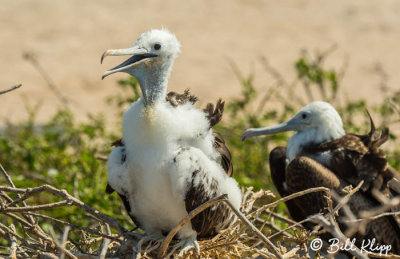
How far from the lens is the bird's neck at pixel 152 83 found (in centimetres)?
398

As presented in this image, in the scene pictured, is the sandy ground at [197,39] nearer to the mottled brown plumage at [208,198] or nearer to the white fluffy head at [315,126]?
the white fluffy head at [315,126]

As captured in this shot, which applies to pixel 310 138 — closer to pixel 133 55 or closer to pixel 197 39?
pixel 133 55

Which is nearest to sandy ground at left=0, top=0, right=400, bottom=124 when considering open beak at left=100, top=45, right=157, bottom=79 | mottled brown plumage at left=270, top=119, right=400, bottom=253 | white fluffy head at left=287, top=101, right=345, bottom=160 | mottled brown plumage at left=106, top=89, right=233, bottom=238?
white fluffy head at left=287, top=101, right=345, bottom=160

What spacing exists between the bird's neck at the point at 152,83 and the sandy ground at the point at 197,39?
827 cm

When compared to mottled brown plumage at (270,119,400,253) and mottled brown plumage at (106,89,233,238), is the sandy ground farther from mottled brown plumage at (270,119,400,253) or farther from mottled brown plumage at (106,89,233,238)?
mottled brown plumage at (106,89,233,238)

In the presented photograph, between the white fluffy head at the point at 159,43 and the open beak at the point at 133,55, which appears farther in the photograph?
the white fluffy head at the point at 159,43

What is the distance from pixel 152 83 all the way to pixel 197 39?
12779mm

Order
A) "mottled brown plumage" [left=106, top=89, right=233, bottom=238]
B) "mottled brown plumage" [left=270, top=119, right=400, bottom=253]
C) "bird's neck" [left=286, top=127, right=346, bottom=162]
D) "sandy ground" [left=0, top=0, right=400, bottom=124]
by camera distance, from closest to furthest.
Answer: "mottled brown plumage" [left=106, top=89, right=233, bottom=238], "mottled brown plumage" [left=270, top=119, right=400, bottom=253], "bird's neck" [left=286, top=127, right=346, bottom=162], "sandy ground" [left=0, top=0, right=400, bottom=124]

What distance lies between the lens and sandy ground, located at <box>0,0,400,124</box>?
545 inches

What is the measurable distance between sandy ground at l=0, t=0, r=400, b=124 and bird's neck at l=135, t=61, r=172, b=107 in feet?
27.1

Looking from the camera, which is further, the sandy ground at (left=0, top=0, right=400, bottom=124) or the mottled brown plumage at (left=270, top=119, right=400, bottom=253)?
the sandy ground at (left=0, top=0, right=400, bottom=124)

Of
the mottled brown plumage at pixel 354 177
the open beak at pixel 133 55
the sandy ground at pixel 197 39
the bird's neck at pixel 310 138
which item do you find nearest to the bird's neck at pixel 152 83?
the open beak at pixel 133 55

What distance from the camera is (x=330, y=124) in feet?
17.7

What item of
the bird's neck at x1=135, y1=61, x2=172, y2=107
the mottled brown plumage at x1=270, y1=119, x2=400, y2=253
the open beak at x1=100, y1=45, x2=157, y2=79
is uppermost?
the open beak at x1=100, y1=45, x2=157, y2=79
